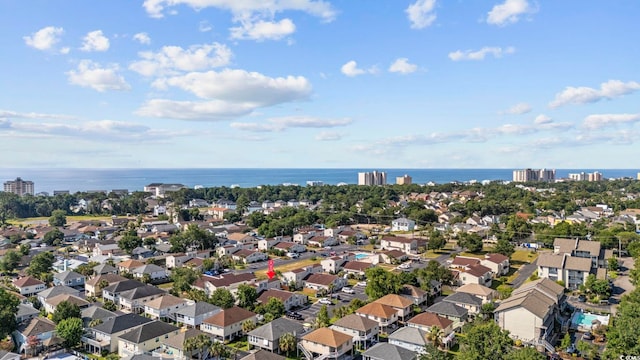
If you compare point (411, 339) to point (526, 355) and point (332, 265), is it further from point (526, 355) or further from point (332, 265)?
point (332, 265)

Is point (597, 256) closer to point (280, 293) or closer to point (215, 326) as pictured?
point (280, 293)

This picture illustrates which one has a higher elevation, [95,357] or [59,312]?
[59,312]

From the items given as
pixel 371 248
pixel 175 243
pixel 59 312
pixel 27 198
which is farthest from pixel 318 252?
pixel 27 198

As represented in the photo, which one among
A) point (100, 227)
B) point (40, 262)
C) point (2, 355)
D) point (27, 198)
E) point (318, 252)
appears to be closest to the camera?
point (2, 355)

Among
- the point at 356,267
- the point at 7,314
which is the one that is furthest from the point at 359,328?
the point at 7,314

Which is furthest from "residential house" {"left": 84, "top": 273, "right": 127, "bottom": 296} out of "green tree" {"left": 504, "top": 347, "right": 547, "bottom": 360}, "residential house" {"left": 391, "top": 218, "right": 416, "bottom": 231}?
"residential house" {"left": 391, "top": 218, "right": 416, "bottom": 231}

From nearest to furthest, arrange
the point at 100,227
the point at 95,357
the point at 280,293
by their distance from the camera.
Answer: the point at 95,357 < the point at 280,293 < the point at 100,227

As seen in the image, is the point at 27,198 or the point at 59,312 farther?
the point at 27,198

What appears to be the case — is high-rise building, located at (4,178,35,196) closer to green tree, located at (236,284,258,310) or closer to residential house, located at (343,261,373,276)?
residential house, located at (343,261,373,276)
